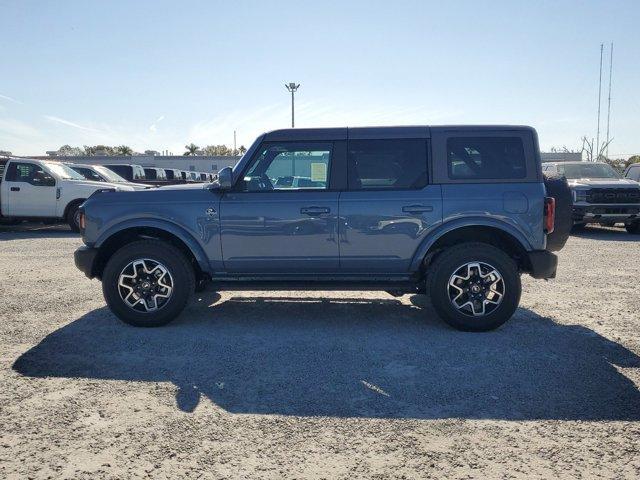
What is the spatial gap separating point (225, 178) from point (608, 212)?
11.2 metres

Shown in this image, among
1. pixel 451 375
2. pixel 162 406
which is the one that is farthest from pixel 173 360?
pixel 451 375

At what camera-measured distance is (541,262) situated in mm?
4922

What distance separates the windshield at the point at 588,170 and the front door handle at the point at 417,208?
36.4ft

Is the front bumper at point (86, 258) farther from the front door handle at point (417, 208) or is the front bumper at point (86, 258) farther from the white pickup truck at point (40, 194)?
the white pickup truck at point (40, 194)

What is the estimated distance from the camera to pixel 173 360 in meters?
4.26

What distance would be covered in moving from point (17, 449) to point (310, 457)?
1623mm

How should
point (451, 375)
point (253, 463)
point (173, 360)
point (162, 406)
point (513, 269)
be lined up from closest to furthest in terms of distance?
point (253, 463) < point (162, 406) < point (451, 375) < point (173, 360) < point (513, 269)

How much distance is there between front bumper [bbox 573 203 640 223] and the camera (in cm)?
1261

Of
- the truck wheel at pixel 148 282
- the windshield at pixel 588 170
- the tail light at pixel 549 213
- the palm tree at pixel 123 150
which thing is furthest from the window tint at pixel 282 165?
the palm tree at pixel 123 150

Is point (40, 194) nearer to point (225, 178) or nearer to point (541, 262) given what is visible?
point (225, 178)

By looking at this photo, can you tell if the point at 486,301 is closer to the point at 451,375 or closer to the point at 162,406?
the point at 451,375

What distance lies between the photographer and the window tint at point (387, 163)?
5.05 meters

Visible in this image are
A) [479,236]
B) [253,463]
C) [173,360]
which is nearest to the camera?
[253,463]

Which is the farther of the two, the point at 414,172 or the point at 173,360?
the point at 414,172
